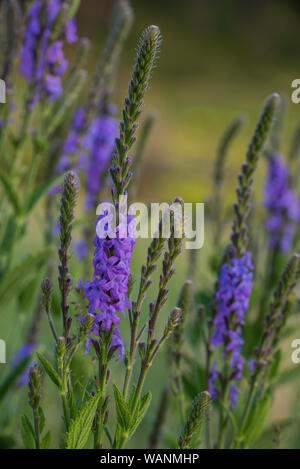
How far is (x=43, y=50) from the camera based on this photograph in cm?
105

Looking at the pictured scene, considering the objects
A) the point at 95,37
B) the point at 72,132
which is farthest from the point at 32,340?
the point at 95,37

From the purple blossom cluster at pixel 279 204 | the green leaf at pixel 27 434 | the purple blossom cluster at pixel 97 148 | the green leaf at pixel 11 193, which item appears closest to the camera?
the green leaf at pixel 27 434

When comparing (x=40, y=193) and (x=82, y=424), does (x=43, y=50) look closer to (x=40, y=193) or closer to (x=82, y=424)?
(x=40, y=193)

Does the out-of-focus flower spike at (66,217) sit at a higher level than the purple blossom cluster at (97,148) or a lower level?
lower

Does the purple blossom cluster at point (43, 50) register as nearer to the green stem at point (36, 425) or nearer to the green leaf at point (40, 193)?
the green leaf at point (40, 193)

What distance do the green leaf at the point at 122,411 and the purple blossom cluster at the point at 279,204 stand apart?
36.3 inches

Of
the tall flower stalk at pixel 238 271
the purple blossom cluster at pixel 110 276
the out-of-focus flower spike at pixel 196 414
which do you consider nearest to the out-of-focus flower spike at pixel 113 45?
the tall flower stalk at pixel 238 271

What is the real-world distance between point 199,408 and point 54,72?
30.9 inches

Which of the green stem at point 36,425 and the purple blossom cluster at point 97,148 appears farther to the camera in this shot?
the purple blossom cluster at point 97,148

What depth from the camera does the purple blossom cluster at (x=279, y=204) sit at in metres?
1.44

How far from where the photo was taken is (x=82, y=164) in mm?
1386

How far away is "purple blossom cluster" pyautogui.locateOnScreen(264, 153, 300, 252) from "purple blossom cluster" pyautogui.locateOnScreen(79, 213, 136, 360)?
0.95 metres

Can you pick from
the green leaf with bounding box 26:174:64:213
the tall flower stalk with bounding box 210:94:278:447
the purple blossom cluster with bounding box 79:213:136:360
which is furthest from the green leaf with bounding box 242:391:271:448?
the green leaf with bounding box 26:174:64:213

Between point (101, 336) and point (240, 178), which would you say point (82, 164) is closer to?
point (240, 178)
